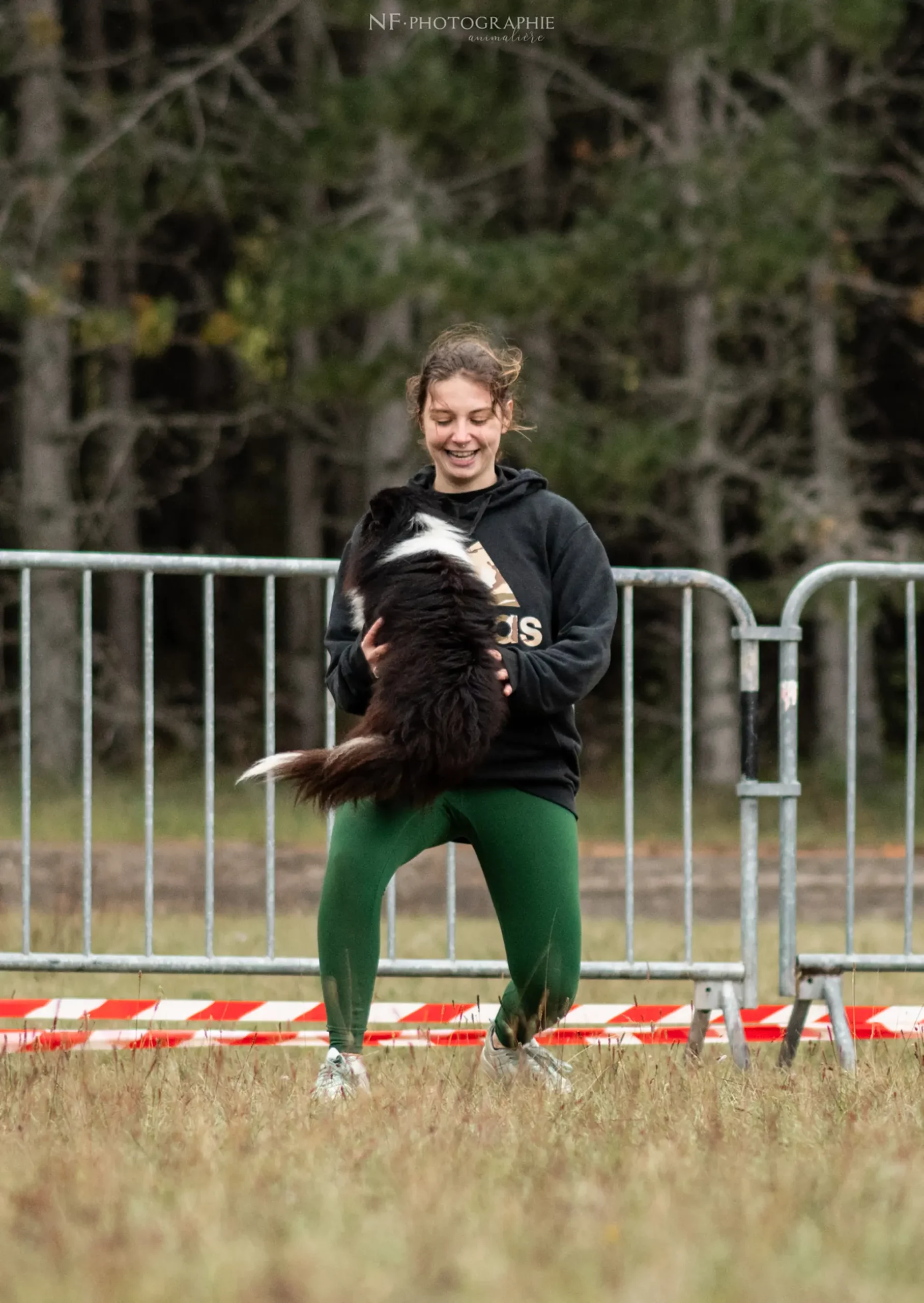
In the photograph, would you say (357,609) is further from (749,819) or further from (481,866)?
(749,819)

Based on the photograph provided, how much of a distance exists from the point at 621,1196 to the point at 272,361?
16.2 meters

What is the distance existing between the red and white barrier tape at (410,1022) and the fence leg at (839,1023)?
72 mm

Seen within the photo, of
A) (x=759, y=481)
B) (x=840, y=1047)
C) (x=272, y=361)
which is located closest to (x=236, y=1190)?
(x=840, y=1047)

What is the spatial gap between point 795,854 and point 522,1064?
1.37m

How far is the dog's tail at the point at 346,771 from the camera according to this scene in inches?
169

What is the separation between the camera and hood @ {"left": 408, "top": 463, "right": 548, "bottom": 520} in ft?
15.1

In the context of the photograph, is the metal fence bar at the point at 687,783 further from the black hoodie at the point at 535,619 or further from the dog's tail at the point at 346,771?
the dog's tail at the point at 346,771

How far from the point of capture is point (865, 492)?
55.1 ft

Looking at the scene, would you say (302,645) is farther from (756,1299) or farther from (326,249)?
(756,1299)

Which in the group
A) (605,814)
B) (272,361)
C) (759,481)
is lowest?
(605,814)

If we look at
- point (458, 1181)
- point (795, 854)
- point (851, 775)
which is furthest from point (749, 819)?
point (458, 1181)

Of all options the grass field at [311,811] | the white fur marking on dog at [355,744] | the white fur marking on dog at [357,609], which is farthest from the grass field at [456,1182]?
the grass field at [311,811]

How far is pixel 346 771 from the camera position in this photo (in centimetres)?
432

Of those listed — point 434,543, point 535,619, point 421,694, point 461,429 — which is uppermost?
point 461,429
